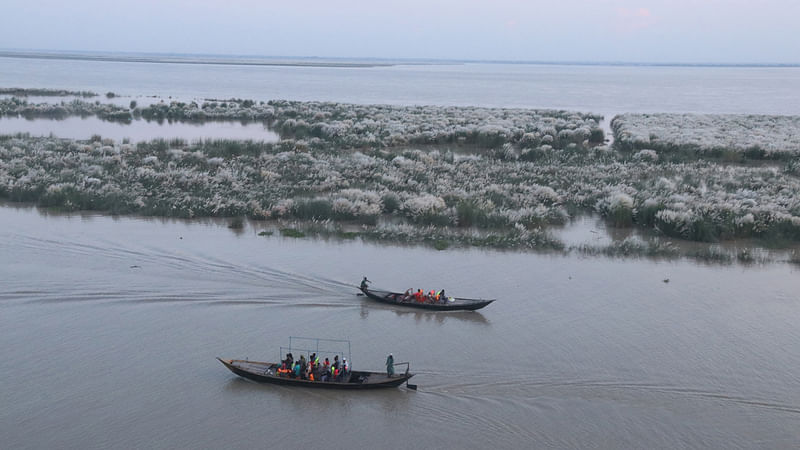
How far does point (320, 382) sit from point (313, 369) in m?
0.35

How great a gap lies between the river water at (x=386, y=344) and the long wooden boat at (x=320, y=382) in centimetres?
23

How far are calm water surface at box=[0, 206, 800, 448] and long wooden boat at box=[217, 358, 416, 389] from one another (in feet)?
0.71

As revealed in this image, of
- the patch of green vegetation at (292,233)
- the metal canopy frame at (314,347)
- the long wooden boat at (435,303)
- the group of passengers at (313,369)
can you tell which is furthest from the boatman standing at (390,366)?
the patch of green vegetation at (292,233)

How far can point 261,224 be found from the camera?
24.4 metres

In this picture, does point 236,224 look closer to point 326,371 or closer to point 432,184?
point 432,184

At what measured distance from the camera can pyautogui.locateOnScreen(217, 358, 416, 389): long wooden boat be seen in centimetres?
1287

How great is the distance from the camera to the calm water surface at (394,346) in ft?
39.1

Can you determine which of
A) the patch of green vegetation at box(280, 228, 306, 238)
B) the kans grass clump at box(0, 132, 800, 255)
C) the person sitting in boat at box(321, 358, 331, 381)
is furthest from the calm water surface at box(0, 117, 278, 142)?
the person sitting in boat at box(321, 358, 331, 381)

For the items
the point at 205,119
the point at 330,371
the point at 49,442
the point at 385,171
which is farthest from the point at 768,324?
the point at 205,119

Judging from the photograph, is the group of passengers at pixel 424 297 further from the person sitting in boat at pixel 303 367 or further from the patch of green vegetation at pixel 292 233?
the patch of green vegetation at pixel 292 233

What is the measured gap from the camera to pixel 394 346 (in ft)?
49.2

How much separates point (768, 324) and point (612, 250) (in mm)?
5980

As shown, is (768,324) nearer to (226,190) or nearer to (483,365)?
(483,365)

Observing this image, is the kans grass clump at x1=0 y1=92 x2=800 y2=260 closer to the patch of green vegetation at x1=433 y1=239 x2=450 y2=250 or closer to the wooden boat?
the patch of green vegetation at x1=433 y1=239 x2=450 y2=250
